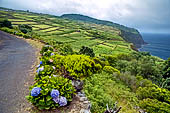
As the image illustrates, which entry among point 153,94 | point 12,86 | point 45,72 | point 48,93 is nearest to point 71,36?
point 153,94

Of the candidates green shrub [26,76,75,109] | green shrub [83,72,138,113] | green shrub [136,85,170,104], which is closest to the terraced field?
green shrub [83,72,138,113]

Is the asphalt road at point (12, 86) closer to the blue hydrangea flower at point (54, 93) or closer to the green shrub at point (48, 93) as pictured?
the green shrub at point (48, 93)

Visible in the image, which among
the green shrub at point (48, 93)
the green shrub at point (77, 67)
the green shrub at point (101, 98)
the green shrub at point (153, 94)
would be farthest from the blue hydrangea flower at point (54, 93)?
the green shrub at point (153, 94)

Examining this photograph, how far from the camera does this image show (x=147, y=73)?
23.8 metres

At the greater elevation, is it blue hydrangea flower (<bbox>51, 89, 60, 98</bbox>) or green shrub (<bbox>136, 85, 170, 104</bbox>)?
blue hydrangea flower (<bbox>51, 89, 60, 98</bbox>)

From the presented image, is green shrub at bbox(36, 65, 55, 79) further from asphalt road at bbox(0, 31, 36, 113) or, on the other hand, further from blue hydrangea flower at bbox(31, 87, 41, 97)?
blue hydrangea flower at bbox(31, 87, 41, 97)

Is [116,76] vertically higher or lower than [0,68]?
lower

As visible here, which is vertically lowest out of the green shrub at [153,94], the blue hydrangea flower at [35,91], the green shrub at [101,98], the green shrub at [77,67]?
the green shrub at [153,94]

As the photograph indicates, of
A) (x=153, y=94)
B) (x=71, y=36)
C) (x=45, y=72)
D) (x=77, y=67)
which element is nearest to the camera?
(x=45, y=72)

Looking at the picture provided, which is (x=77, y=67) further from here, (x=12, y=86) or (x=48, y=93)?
(x=12, y=86)

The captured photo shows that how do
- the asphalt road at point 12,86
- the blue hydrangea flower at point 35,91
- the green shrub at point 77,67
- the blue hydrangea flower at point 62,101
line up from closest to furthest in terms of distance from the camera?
the blue hydrangea flower at point 35,91, the blue hydrangea flower at point 62,101, the asphalt road at point 12,86, the green shrub at point 77,67

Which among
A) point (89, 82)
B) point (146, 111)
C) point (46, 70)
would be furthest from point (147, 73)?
point (46, 70)

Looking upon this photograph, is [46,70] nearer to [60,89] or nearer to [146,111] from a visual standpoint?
[60,89]

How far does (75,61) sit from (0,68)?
15.5 ft
